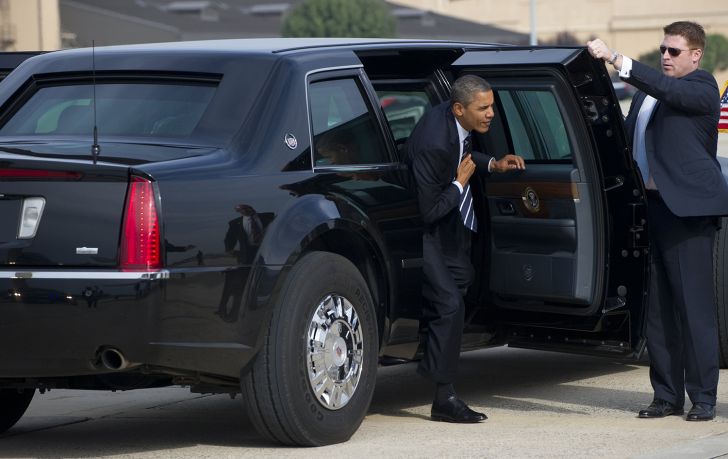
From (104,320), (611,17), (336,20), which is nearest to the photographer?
(104,320)

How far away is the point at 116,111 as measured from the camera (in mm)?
6719

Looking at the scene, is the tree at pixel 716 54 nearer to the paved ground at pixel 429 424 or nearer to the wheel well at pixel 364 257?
the paved ground at pixel 429 424

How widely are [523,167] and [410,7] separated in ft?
370

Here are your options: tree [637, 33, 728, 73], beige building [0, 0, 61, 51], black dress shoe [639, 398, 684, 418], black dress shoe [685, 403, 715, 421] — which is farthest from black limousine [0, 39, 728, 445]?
tree [637, 33, 728, 73]

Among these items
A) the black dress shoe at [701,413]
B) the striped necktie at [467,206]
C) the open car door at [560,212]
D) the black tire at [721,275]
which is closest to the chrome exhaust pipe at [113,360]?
the striped necktie at [467,206]

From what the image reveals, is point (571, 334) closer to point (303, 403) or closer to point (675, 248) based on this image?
point (675, 248)

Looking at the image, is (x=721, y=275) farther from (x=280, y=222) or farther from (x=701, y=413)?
(x=280, y=222)

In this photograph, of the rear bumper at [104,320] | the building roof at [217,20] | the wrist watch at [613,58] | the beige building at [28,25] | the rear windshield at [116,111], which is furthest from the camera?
the building roof at [217,20]

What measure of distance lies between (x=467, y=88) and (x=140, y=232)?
186 cm

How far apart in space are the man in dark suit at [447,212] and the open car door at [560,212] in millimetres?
311

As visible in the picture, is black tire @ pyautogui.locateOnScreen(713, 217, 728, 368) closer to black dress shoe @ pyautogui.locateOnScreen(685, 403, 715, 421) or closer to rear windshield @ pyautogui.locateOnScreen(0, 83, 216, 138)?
black dress shoe @ pyautogui.locateOnScreen(685, 403, 715, 421)

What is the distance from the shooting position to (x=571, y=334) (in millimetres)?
7621

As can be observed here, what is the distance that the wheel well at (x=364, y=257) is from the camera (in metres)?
6.60

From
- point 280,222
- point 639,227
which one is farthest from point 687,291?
point 280,222
